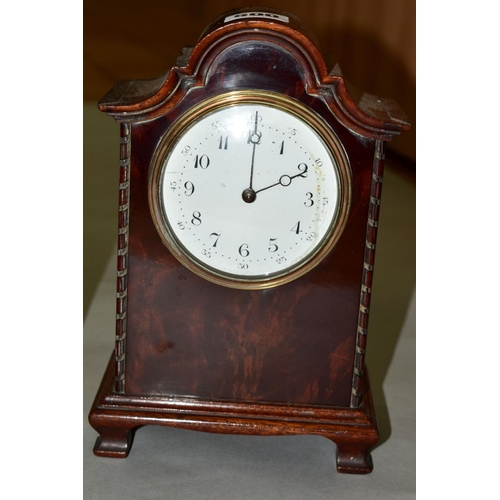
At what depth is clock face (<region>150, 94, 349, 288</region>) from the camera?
5.52 feet

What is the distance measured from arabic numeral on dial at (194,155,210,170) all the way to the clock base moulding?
1.72 feet

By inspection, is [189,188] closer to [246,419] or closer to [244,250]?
[244,250]

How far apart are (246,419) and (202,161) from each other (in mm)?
572

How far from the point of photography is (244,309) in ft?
5.98

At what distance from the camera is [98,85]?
17.3ft

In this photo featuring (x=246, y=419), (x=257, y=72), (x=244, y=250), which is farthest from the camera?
(x=246, y=419)

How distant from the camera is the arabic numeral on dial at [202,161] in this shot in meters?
1.71

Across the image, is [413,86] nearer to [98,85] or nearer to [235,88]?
[98,85]

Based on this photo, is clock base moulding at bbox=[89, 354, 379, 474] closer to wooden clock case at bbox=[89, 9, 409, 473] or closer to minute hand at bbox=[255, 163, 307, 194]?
wooden clock case at bbox=[89, 9, 409, 473]

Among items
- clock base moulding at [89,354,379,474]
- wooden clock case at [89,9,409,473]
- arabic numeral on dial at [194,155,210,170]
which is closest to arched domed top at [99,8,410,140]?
wooden clock case at [89,9,409,473]

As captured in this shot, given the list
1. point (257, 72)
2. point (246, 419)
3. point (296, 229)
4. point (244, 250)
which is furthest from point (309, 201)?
point (246, 419)

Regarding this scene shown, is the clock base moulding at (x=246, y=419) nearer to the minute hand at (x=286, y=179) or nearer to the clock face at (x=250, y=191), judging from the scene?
the clock face at (x=250, y=191)

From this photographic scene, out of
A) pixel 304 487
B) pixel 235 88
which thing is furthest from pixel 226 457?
pixel 235 88

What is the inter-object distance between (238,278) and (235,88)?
388mm
